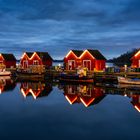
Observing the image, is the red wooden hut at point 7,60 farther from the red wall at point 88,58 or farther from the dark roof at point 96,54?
the dark roof at point 96,54

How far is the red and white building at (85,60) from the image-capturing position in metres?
68.6

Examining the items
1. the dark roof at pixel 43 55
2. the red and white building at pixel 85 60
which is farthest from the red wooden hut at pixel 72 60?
the dark roof at pixel 43 55

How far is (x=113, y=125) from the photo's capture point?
→ 22.4 m

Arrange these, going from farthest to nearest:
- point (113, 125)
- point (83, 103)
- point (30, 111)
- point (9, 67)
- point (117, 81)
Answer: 1. point (9, 67)
2. point (117, 81)
3. point (83, 103)
4. point (30, 111)
5. point (113, 125)

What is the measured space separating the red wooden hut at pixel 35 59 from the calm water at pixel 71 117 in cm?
4273

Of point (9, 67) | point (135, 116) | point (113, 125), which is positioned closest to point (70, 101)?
point (135, 116)

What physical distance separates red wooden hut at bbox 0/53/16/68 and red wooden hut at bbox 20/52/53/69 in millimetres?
6572

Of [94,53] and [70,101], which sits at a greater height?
[94,53]

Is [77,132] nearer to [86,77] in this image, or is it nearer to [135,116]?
[135,116]

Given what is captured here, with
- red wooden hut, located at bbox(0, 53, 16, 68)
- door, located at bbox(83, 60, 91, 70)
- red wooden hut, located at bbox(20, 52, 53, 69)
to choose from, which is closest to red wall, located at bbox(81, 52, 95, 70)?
door, located at bbox(83, 60, 91, 70)

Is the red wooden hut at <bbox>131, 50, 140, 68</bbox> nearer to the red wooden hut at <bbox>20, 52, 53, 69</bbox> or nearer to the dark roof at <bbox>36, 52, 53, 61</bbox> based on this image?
the red wooden hut at <bbox>20, 52, 53, 69</bbox>

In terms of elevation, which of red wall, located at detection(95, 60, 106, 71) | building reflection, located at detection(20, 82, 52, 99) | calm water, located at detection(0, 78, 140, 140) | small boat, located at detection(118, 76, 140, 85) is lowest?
calm water, located at detection(0, 78, 140, 140)

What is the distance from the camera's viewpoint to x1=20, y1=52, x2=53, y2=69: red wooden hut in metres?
80.7

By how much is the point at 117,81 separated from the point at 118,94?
16188mm
